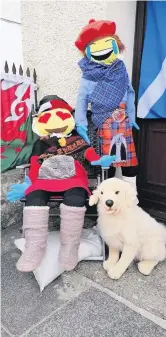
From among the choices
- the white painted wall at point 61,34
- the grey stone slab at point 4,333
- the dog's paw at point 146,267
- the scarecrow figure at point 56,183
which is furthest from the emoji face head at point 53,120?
the grey stone slab at point 4,333

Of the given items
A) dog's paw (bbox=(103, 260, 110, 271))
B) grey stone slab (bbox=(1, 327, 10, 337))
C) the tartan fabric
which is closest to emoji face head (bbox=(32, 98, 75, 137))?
the tartan fabric

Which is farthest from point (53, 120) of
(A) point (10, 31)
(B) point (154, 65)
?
(A) point (10, 31)

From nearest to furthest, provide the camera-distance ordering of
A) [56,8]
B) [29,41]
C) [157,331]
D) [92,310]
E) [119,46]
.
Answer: [157,331] < [92,310] < [119,46] < [56,8] < [29,41]

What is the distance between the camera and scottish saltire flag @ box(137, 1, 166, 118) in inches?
108

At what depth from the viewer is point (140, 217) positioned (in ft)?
7.17

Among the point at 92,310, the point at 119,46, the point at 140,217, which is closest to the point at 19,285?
the point at 92,310

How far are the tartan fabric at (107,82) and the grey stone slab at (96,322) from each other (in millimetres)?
1695

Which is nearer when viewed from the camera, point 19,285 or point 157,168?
point 19,285

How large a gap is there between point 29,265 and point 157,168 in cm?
195

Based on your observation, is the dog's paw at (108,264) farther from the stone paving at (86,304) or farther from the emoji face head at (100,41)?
the emoji face head at (100,41)

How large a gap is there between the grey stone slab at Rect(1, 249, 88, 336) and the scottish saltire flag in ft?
6.32

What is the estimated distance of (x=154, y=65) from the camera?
113 inches

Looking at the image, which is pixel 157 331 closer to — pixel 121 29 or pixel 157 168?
pixel 157 168

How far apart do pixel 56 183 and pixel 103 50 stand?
1.29m
